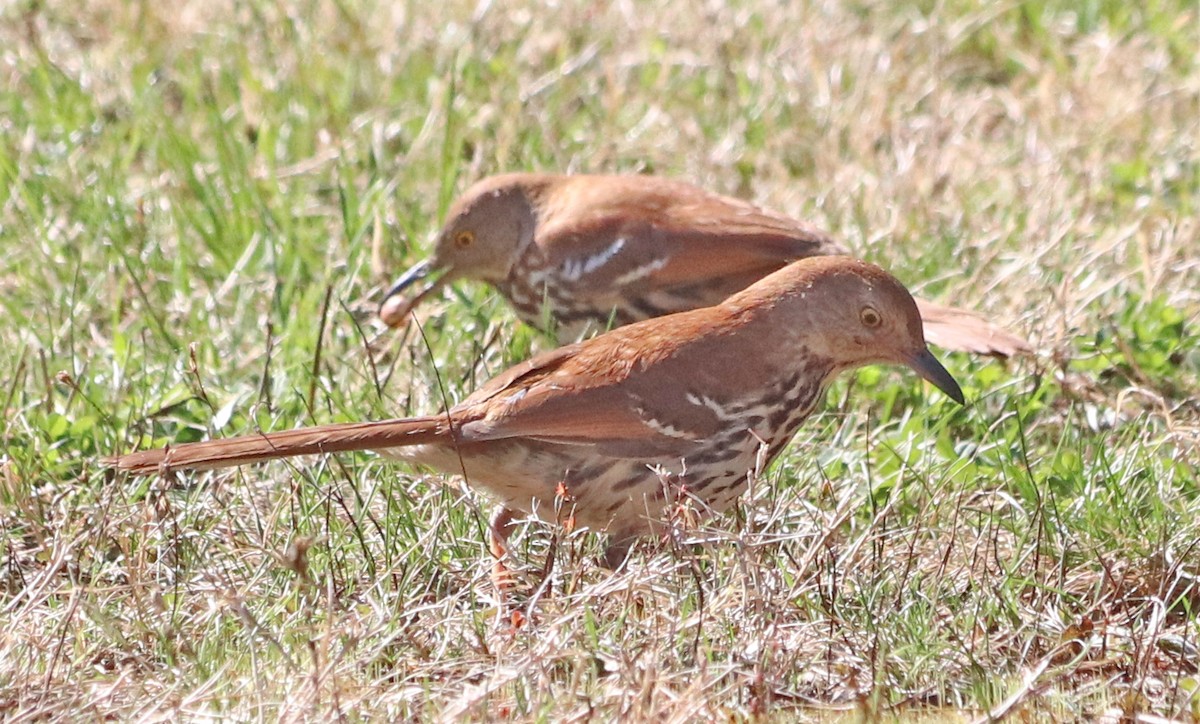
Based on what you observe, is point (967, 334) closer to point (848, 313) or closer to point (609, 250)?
point (848, 313)

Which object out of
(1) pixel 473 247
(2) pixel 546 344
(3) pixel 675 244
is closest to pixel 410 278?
(1) pixel 473 247

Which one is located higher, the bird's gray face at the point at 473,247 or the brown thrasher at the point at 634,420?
the brown thrasher at the point at 634,420

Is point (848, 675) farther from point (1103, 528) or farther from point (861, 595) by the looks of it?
point (1103, 528)

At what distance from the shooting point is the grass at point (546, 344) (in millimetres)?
3592

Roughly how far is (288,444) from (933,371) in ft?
5.30

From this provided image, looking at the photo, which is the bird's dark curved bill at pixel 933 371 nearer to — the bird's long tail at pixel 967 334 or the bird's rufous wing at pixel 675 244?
the bird's long tail at pixel 967 334

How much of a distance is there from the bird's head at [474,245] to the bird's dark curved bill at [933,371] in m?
1.68

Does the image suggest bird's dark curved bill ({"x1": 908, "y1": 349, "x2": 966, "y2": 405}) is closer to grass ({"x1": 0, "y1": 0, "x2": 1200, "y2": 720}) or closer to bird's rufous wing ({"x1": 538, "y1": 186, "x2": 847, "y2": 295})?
grass ({"x1": 0, "y1": 0, "x2": 1200, "y2": 720})

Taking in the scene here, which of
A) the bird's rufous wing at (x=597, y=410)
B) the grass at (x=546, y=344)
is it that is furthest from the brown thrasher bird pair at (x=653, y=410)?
the grass at (x=546, y=344)

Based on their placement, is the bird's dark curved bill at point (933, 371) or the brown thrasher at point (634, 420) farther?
the bird's dark curved bill at point (933, 371)

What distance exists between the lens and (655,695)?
3.26m

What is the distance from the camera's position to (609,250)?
5.58m

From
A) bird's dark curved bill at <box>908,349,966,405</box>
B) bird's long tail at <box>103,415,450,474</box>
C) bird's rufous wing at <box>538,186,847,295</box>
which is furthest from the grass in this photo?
bird's rufous wing at <box>538,186,847,295</box>

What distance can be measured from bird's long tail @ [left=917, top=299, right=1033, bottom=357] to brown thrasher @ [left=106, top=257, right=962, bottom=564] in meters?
0.61
